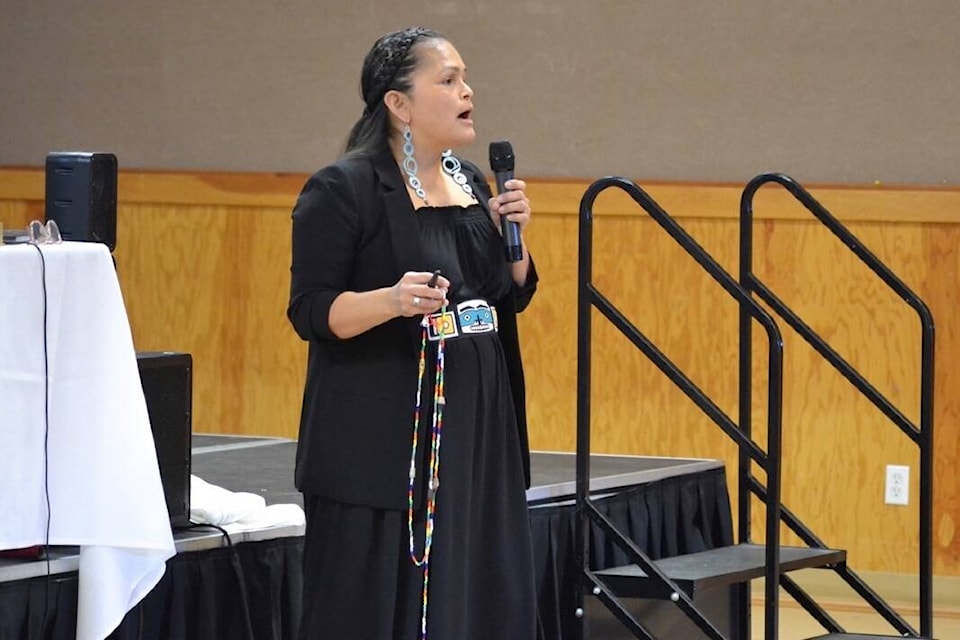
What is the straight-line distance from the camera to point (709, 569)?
351 cm

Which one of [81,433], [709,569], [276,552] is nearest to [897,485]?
[709,569]

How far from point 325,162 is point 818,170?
182cm

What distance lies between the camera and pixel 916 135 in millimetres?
5566

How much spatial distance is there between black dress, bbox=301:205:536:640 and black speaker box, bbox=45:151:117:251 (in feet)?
2.27

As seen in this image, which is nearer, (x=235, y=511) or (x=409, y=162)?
(x=409, y=162)

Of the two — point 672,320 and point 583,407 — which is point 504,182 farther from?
point 672,320

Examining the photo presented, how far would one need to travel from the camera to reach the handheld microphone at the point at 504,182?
2707 millimetres

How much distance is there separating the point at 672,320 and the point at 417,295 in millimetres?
3410

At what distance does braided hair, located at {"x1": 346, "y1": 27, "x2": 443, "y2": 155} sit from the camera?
2723 millimetres

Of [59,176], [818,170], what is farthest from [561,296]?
[59,176]

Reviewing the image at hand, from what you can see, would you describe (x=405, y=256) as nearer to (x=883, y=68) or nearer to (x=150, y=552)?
(x=150, y=552)

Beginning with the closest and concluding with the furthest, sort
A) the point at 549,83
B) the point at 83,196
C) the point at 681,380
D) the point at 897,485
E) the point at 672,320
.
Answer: the point at 83,196
the point at 681,380
the point at 897,485
the point at 672,320
the point at 549,83

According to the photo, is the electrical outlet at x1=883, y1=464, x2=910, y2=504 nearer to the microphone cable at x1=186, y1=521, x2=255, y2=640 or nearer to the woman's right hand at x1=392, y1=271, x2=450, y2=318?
the microphone cable at x1=186, y1=521, x2=255, y2=640

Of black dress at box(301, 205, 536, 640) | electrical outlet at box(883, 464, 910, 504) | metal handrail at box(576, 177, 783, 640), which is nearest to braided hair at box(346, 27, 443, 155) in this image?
black dress at box(301, 205, 536, 640)
